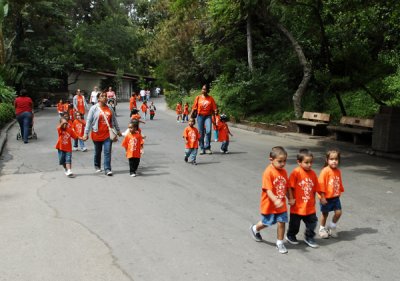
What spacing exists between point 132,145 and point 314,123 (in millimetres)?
8488

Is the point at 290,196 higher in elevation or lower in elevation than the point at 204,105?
lower

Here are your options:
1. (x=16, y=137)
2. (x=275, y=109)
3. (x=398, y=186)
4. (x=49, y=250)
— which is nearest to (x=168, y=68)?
(x=275, y=109)

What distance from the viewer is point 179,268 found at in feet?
15.7

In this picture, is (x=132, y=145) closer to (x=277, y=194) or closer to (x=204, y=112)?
(x=204, y=112)

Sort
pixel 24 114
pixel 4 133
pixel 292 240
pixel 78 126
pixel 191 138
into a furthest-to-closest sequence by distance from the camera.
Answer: pixel 4 133 → pixel 24 114 → pixel 78 126 → pixel 191 138 → pixel 292 240

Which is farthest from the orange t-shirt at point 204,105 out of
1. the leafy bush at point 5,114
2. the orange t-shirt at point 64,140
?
the leafy bush at point 5,114

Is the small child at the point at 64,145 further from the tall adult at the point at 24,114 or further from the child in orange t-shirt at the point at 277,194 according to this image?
the tall adult at the point at 24,114

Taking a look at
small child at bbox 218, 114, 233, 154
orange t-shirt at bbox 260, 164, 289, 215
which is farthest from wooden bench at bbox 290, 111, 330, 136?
orange t-shirt at bbox 260, 164, 289, 215

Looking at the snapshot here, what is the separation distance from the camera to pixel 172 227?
20.2ft

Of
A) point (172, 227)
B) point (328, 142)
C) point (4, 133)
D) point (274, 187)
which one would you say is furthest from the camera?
point (4, 133)

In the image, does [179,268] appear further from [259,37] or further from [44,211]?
[259,37]

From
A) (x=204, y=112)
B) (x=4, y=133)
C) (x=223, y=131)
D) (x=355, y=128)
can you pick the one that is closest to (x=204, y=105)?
(x=204, y=112)

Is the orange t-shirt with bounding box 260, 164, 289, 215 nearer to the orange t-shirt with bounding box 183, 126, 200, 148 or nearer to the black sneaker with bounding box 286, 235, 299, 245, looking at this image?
the black sneaker with bounding box 286, 235, 299, 245

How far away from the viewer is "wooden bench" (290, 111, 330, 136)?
16.2 m
